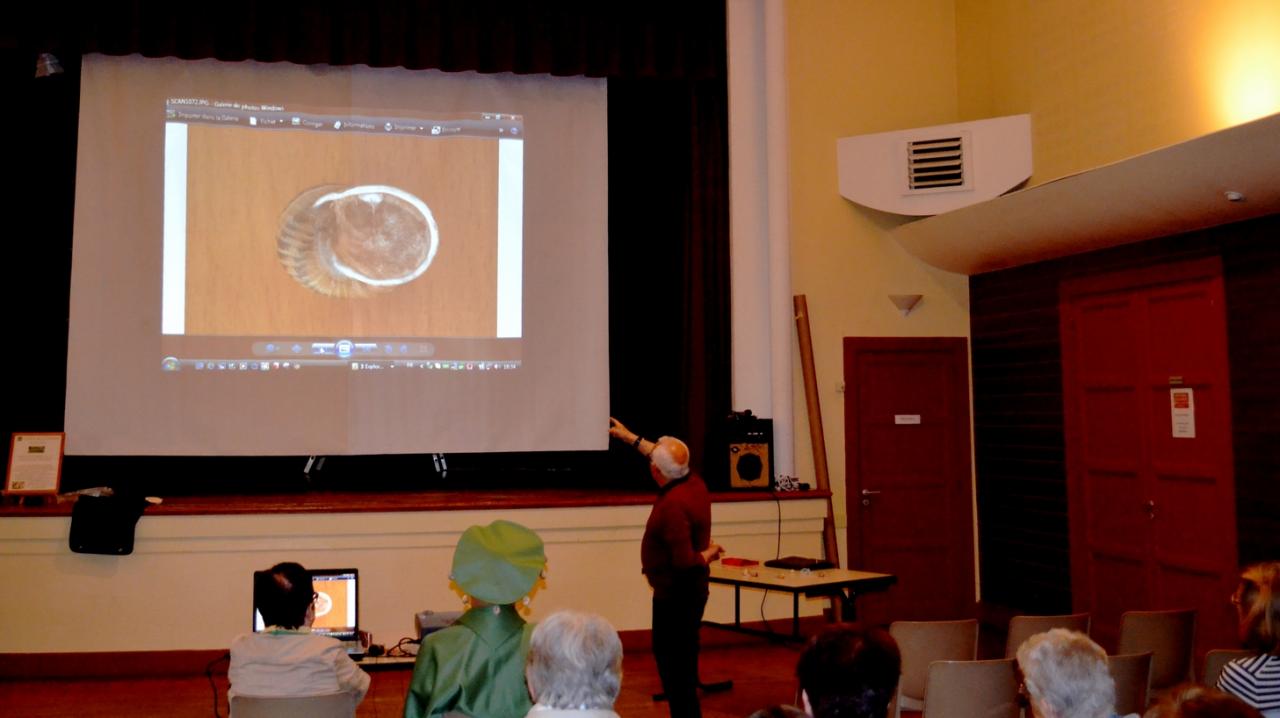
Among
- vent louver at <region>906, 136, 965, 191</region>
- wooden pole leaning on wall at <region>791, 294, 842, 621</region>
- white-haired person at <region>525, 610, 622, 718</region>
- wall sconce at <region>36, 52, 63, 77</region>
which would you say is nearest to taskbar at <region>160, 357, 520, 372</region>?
wall sconce at <region>36, 52, 63, 77</region>

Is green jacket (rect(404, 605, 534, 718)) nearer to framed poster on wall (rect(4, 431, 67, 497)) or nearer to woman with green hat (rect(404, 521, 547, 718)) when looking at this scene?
woman with green hat (rect(404, 521, 547, 718))

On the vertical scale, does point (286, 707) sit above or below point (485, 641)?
below

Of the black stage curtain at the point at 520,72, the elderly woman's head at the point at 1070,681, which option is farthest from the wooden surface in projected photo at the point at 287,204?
the elderly woman's head at the point at 1070,681

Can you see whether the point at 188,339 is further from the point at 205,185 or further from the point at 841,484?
the point at 841,484

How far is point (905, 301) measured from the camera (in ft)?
25.3

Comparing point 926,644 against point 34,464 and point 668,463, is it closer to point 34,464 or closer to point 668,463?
point 668,463

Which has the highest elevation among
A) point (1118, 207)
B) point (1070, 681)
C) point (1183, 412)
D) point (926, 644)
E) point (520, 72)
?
point (520, 72)

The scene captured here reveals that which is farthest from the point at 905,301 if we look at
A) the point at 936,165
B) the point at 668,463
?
the point at 668,463

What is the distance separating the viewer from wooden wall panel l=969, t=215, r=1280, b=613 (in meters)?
5.45

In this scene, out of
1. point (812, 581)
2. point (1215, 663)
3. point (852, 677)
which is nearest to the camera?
point (852, 677)

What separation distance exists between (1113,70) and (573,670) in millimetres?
5732

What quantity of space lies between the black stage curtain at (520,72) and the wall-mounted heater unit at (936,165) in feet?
3.33

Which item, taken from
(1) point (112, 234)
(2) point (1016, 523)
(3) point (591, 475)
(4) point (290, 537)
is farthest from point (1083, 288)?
(1) point (112, 234)

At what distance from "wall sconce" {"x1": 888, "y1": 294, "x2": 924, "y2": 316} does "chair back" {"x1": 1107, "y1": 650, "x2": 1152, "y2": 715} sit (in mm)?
4364
